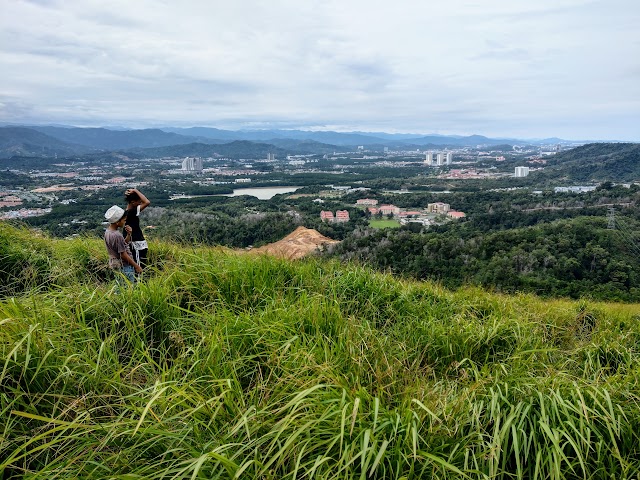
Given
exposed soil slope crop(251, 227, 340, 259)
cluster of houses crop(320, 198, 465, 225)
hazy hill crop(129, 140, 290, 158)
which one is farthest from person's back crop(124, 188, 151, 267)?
hazy hill crop(129, 140, 290, 158)

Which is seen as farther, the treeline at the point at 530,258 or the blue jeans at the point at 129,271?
the treeline at the point at 530,258

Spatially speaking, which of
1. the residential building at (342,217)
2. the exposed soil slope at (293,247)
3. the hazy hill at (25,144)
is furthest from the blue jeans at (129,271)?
the hazy hill at (25,144)

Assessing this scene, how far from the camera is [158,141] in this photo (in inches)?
5591

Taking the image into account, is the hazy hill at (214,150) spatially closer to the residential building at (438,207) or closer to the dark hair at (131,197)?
the residential building at (438,207)

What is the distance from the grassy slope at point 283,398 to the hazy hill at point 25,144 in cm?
7609

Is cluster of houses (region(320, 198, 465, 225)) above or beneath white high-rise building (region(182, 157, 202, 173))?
beneath

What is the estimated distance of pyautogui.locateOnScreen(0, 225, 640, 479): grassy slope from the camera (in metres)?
1.58

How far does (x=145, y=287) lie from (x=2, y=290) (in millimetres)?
1782

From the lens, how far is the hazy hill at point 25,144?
68.5 m

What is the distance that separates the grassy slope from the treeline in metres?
9.97

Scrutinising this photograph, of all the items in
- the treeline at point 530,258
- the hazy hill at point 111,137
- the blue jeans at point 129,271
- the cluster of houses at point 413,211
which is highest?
the hazy hill at point 111,137

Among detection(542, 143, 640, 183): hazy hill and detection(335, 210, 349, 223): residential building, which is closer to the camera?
detection(335, 210, 349, 223): residential building

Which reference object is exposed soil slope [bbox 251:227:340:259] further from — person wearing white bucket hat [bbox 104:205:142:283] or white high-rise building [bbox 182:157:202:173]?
white high-rise building [bbox 182:157:202:173]

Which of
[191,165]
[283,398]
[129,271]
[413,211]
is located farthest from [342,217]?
[191,165]
